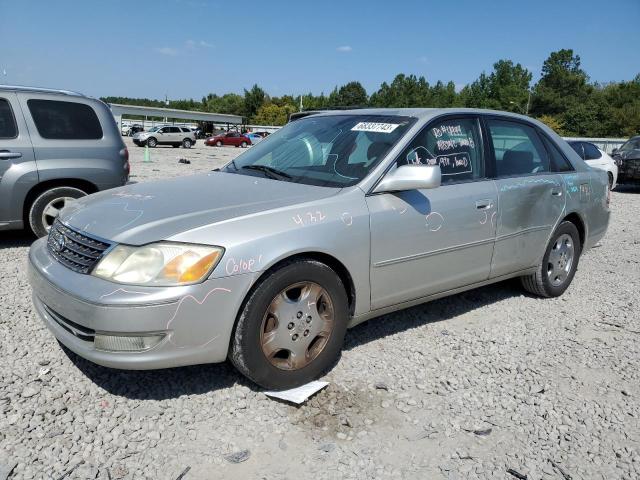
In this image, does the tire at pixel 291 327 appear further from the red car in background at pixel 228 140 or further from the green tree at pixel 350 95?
the green tree at pixel 350 95

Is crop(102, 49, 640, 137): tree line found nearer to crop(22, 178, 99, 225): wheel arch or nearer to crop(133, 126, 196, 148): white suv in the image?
crop(133, 126, 196, 148): white suv

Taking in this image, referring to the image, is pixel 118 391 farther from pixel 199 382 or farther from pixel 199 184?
pixel 199 184

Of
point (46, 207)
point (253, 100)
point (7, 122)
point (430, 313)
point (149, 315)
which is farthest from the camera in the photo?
point (253, 100)

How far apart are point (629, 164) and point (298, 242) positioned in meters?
14.1

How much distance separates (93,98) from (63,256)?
420 cm

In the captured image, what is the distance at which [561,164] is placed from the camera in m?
4.75

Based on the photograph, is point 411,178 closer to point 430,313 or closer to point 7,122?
point 430,313

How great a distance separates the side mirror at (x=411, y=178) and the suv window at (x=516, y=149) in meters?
1.16

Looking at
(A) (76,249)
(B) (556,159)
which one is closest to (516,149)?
(B) (556,159)

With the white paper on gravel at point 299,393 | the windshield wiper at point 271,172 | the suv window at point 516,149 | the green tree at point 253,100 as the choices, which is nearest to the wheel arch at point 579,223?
the suv window at point 516,149

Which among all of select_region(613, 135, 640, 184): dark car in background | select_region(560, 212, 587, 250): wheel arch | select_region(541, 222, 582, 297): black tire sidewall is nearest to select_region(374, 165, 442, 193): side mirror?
select_region(541, 222, 582, 297): black tire sidewall

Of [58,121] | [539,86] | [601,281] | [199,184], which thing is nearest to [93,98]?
[58,121]

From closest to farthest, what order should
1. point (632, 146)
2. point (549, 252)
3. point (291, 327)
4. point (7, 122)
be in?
point (291, 327), point (549, 252), point (7, 122), point (632, 146)

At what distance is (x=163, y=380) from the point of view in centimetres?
308
